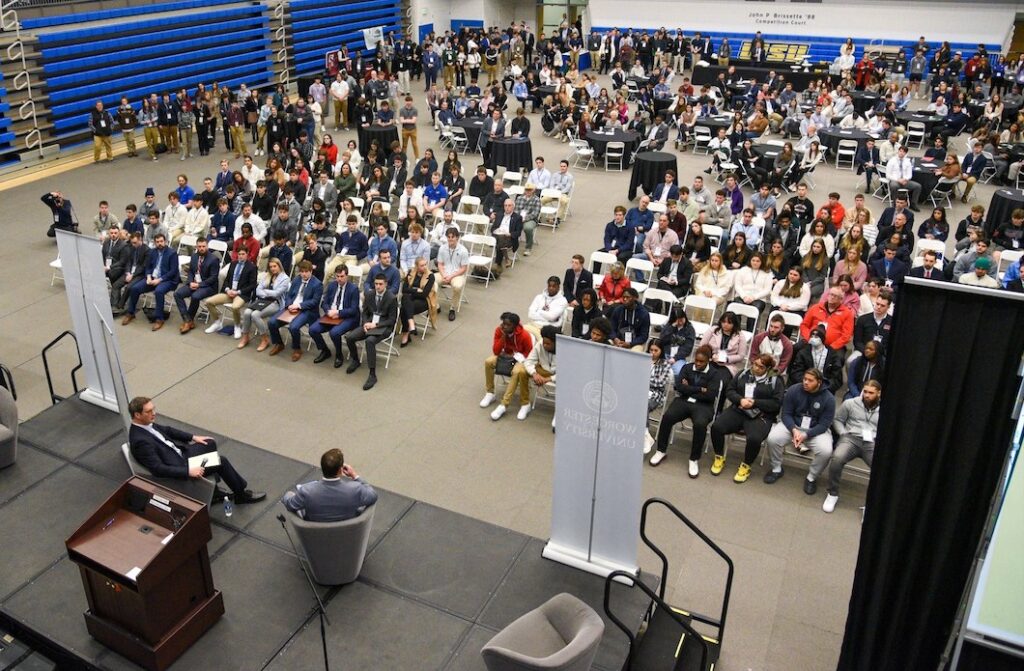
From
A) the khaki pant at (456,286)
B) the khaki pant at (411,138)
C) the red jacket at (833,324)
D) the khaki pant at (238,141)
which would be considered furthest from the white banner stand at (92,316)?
the khaki pant at (238,141)

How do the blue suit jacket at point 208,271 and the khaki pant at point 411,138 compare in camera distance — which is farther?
the khaki pant at point 411,138

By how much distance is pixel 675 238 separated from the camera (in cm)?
1123

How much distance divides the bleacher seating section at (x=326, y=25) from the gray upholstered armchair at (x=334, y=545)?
76.3 ft

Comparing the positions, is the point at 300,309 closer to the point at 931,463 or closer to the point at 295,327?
the point at 295,327

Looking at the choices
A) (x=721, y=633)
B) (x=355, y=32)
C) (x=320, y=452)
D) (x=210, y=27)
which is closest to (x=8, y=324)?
(x=320, y=452)

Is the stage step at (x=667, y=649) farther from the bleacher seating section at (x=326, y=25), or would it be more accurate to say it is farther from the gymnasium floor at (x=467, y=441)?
the bleacher seating section at (x=326, y=25)

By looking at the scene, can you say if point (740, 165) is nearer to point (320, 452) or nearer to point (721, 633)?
point (320, 452)

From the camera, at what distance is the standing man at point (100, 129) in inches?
→ 703

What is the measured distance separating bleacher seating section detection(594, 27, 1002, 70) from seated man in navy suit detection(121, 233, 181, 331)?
23830 mm

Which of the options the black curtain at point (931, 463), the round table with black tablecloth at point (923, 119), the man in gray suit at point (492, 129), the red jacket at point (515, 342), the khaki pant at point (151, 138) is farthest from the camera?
the khaki pant at point (151, 138)

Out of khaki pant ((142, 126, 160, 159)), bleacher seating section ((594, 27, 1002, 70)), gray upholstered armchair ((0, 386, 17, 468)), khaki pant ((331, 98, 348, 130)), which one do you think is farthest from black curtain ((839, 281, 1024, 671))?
bleacher seating section ((594, 27, 1002, 70))

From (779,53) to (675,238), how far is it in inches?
860

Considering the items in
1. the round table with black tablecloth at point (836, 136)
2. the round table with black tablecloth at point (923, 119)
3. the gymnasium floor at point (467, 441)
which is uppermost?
the round table with black tablecloth at point (923, 119)

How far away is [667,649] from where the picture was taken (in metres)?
5.52
